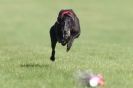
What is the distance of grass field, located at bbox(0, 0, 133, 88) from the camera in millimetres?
10727

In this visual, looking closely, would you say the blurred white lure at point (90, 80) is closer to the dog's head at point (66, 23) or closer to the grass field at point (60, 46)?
the grass field at point (60, 46)

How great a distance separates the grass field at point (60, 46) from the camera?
1073 cm

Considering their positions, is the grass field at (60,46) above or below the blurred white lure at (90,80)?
below

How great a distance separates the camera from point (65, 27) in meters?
12.1

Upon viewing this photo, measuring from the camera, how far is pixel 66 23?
40.2ft

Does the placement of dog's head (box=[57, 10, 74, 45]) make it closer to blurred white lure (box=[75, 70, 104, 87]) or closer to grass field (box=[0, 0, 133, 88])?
grass field (box=[0, 0, 133, 88])

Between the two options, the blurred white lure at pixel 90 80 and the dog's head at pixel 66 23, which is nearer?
the blurred white lure at pixel 90 80

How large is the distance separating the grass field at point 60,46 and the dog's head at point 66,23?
71cm

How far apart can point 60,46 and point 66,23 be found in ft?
38.1

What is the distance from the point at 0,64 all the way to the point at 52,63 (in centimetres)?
132

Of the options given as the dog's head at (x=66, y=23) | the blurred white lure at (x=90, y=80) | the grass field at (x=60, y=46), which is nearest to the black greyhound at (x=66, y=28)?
the dog's head at (x=66, y=23)

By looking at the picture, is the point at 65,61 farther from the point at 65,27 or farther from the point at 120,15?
the point at 120,15

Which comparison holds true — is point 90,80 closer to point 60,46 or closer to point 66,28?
point 66,28

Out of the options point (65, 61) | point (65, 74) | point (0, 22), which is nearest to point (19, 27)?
point (0, 22)
